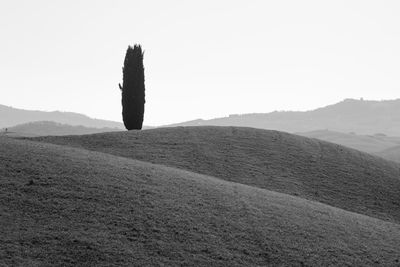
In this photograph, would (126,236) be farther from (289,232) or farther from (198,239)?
(289,232)

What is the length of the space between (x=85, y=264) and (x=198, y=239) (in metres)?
4.14

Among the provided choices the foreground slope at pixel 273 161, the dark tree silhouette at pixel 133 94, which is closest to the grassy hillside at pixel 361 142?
the foreground slope at pixel 273 161

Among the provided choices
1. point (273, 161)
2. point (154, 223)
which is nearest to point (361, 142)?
point (273, 161)

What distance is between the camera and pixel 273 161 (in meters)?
33.2

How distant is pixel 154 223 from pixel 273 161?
1806cm

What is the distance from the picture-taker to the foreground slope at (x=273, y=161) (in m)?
29.0

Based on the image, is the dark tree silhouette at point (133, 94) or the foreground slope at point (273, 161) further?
the dark tree silhouette at point (133, 94)

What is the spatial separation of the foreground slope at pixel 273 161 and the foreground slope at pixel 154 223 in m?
5.52

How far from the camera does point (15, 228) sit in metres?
14.8

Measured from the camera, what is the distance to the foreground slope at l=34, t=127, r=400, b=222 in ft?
95.1

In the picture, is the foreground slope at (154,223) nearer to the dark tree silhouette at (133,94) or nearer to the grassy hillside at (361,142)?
the dark tree silhouette at (133,94)

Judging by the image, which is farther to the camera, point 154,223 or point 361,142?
point 361,142

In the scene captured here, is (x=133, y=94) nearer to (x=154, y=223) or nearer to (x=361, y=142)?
(x=154, y=223)

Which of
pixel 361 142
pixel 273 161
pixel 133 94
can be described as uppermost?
pixel 133 94
